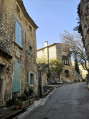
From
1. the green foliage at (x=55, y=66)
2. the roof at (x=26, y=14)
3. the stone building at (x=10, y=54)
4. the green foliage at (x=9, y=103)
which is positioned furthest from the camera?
the green foliage at (x=55, y=66)

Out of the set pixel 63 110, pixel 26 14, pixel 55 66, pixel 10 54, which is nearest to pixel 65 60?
pixel 55 66

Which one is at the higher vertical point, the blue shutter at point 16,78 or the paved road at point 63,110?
the blue shutter at point 16,78

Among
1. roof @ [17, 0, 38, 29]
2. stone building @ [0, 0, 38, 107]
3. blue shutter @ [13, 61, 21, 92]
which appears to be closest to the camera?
stone building @ [0, 0, 38, 107]

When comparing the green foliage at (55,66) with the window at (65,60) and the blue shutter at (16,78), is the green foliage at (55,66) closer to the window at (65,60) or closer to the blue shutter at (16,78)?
the window at (65,60)

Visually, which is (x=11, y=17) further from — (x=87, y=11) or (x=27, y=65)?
(x=87, y=11)

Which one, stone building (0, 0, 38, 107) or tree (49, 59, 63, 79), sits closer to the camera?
stone building (0, 0, 38, 107)

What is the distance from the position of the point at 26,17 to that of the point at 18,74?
21.3ft

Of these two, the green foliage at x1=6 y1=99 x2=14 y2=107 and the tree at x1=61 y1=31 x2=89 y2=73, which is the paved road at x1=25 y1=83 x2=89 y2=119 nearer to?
the green foliage at x1=6 y1=99 x2=14 y2=107

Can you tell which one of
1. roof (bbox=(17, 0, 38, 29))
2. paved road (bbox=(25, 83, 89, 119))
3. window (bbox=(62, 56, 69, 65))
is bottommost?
paved road (bbox=(25, 83, 89, 119))

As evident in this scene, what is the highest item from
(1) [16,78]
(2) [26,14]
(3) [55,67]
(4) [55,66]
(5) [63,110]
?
(2) [26,14]

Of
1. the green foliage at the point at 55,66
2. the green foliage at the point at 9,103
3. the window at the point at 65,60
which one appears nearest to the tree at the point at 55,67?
the green foliage at the point at 55,66

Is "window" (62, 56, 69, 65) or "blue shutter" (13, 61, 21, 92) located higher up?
"window" (62, 56, 69, 65)

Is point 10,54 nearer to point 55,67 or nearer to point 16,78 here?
point 16,78

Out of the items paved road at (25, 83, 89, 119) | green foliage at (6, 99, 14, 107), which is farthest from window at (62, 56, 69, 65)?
green foliage at (6, 99, 14, 107)
